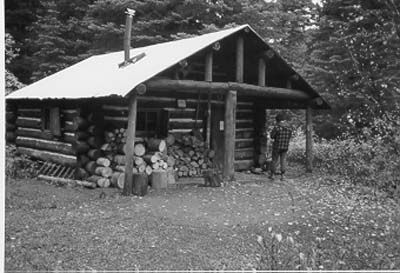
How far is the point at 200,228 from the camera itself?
7.47m

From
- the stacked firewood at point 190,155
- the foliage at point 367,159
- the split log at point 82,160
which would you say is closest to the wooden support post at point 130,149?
the split log at point 82,160

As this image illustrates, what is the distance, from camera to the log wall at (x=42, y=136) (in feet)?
42.9

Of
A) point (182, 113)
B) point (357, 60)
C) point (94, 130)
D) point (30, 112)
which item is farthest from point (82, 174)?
point (357, 60)

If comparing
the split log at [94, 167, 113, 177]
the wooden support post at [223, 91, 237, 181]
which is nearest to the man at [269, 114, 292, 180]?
the wooden support post at [223, 91, 237, 181]

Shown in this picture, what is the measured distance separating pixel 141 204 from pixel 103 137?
3889 millimetres

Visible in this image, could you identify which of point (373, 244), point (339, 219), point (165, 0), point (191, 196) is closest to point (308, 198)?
point (339, 219)

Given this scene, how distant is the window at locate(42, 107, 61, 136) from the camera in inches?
535

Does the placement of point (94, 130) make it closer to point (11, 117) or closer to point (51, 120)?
point (51, 120)

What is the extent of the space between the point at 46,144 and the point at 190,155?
5.06m

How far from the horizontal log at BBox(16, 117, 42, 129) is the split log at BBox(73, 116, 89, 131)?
3198 mm

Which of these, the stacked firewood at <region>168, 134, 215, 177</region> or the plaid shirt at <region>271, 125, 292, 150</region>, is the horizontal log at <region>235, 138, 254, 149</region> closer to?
the stacked firewood at <region>168, 134, 215, 177</region>

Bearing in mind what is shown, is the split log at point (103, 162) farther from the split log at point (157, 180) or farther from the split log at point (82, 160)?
the split log at point (157, 180)

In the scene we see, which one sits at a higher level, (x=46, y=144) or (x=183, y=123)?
(x=183, y=123)

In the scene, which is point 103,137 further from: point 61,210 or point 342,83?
point 342,83
